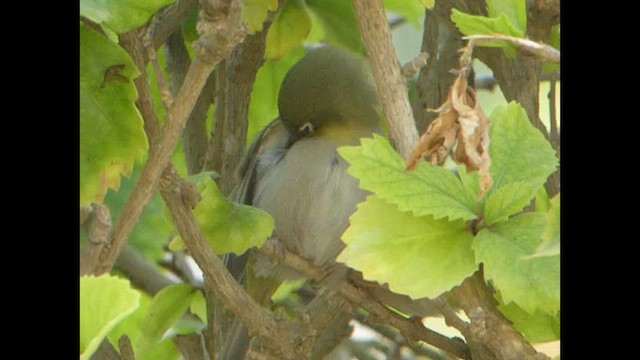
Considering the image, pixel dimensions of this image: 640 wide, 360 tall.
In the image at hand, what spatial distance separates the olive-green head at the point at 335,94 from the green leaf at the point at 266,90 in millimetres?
35

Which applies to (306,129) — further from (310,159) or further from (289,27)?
(289,27)

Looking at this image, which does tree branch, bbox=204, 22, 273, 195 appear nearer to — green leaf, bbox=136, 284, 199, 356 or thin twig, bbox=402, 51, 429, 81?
green leaf, bbox=136, 284, 199, 356

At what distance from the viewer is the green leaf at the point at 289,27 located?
1.55 meters

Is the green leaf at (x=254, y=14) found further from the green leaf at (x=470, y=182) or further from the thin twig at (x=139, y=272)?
the thin twig at (x=139, y=272)

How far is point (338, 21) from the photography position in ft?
5.53

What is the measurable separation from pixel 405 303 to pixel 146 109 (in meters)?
0.61

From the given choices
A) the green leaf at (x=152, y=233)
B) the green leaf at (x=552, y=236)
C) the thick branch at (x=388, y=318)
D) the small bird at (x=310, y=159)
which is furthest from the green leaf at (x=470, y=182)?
the green leaf at (x=152, y=233)

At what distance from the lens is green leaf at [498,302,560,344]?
0.98 metres

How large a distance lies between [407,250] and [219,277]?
41 centimetres

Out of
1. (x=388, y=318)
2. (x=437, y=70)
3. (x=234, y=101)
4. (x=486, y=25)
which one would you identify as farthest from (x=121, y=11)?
(x=437, y=70)

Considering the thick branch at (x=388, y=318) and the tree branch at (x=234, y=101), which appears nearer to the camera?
the thick branch at (x=388, y=318)

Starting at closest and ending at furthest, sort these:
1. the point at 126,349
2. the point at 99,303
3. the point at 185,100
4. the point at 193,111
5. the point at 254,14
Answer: the point at 99,303 < the point at 185,100 < the point at 254,14 < the point at 126,349 < the point at 193,111

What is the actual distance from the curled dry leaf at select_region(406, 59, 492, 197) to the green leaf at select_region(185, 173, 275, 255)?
1.48ft
